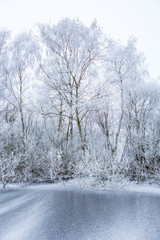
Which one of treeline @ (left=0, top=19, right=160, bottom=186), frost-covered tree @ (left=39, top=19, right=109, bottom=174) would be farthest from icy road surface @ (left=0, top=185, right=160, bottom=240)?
frost-covered tree @ (left=39, top=19, right=109, bottom=174)

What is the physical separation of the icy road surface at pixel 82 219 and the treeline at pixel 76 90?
3.41 metres

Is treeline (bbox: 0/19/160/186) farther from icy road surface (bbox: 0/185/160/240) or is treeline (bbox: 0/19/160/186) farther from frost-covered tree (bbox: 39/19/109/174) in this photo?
icy road surface (bbox: 0/185/160/240)

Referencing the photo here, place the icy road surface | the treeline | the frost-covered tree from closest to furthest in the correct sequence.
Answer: the icy road surface, the treeline, the frost-covered tree

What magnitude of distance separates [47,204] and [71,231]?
2614 mm

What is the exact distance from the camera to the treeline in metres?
10.4

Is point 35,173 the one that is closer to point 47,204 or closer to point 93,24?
point 47,204

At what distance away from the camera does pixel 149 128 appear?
9164mm

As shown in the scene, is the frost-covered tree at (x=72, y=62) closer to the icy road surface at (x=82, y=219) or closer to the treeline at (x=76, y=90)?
the treeline at (x=76, y=90)

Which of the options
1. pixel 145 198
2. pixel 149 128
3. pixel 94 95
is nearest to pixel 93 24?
pixel 94 95

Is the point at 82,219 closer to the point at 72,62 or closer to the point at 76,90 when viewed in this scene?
the point at 76,90

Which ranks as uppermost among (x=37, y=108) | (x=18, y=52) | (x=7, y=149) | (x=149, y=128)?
(x=18, y=52)

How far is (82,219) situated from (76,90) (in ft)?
27.1

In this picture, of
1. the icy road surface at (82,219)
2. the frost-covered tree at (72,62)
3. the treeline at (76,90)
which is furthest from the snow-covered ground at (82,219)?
the frost-covered tree at (72,62)

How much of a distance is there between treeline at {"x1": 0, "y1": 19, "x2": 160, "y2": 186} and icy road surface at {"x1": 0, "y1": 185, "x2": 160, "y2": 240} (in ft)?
11.2
